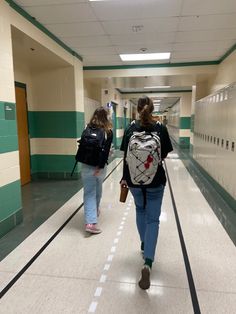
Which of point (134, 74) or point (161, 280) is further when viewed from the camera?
point (134, 74)

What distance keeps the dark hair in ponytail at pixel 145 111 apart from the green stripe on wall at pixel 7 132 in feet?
5.64

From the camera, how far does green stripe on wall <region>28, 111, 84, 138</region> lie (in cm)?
580

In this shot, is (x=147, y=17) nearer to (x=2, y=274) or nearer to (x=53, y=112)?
(x=53, y=112)

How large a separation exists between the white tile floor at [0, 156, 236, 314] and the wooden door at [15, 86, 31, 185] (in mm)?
2286

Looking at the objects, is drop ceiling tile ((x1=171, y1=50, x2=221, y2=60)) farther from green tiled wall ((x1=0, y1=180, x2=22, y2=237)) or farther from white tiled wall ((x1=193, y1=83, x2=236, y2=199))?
green tiled wall ((x1=0, y1=180, x2=22, y2=237))

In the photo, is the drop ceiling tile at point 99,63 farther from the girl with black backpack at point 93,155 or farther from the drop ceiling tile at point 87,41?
the girl with black backpack at point 93,155

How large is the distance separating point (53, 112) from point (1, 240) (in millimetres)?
3500

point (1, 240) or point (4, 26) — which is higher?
point (4, 26)

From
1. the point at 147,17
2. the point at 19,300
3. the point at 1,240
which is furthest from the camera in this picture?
the point at 147,17

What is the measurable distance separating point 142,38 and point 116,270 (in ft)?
13.3

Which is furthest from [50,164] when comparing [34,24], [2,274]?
[2,274]

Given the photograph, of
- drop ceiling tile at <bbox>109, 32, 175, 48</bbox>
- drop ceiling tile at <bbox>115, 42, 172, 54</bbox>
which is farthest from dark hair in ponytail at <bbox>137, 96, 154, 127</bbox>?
drop ceiling tile at <bbox>115, 42, 172, 54</bbox>

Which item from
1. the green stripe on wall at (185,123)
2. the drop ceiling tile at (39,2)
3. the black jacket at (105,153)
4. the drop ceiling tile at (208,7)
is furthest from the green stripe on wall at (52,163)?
the green stripe on wall at (185,123)

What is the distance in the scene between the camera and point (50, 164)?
19.9ft
